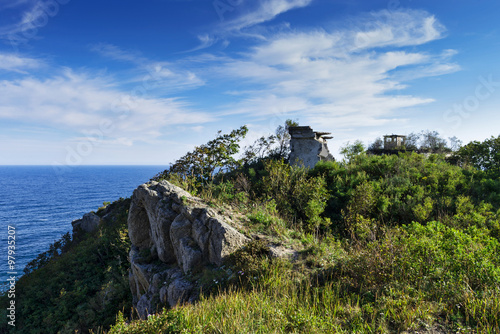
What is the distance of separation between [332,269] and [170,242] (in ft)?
19.1

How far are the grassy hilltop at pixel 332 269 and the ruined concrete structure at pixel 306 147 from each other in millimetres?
2934

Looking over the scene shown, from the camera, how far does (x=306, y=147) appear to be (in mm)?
19484

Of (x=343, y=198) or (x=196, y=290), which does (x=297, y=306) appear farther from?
(x=343, y=198)

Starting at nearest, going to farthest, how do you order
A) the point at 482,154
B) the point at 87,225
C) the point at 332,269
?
the point at 332,269 → the point at 482,154 → the point at 87,225

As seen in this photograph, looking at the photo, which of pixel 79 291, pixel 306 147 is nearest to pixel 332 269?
pixel 79 291

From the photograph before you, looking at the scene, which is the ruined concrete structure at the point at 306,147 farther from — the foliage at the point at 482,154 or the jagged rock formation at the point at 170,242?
the jagged rock formation at the point at 170,242

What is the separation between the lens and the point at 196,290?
6.94m

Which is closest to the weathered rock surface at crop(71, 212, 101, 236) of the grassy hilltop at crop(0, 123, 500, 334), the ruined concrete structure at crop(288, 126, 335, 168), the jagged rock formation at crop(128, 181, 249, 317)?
the grassy hilltop at crop(0, 123, 500, 334)

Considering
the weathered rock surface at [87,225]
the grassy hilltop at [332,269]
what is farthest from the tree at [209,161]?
the weathered rock surface at [87,225]

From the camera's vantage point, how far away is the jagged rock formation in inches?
302

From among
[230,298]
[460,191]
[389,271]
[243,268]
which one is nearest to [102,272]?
[243,268]

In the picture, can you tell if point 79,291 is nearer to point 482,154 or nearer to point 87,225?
point 87,225

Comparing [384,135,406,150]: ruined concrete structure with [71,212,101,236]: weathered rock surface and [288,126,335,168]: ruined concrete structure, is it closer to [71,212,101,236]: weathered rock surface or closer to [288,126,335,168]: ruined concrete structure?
[288,126,335,168]: ruined concrete structure

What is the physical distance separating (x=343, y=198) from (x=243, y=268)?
8246mm
